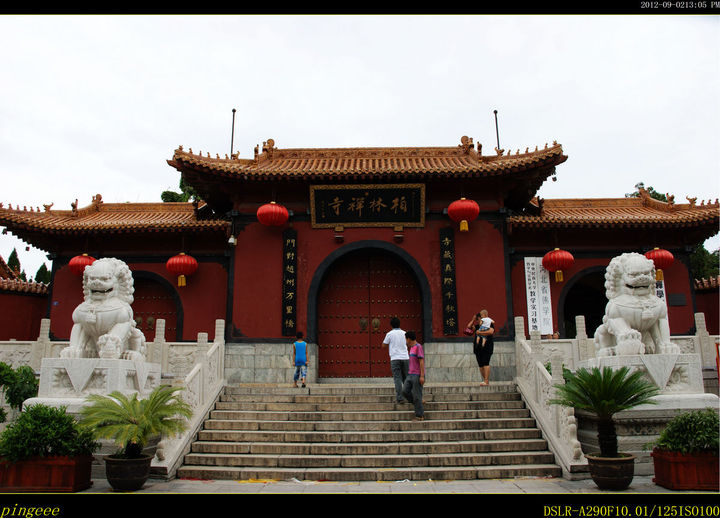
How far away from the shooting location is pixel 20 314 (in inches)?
468

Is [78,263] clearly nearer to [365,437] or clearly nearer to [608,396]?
[365,437]

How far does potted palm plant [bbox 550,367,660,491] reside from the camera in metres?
4.69

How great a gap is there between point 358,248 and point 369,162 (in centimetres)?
238

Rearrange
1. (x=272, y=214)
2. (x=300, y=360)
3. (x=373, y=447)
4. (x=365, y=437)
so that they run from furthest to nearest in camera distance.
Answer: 1. (x=272, y=214)
2. (x=300, y=360)
3. (x=365, y=437)
4. (x=373, y=447)

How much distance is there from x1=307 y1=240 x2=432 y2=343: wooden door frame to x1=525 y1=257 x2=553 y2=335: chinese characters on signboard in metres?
2.28

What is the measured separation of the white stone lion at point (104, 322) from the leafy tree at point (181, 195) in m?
11.6

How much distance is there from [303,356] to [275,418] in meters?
1.66

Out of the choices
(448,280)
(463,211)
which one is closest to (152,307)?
(448,280)

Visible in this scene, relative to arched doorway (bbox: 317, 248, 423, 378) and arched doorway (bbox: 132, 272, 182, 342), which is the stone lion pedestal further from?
arched doorway (bbox: 132, 272, 182, 342)

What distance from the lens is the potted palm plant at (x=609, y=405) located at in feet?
15.4

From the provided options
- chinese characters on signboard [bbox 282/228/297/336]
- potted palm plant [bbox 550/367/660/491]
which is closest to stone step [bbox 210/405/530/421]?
potted palm plant [bbox 550/367/660/491]
